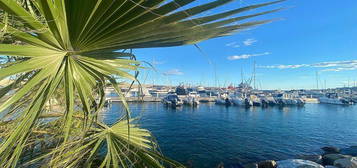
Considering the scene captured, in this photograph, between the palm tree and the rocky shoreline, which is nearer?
the palm tree

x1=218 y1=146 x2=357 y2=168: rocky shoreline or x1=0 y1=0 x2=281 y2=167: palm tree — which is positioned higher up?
x1=0 y1=0 x2=281 y2=167: palm tree

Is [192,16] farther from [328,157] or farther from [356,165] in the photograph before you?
[328,157]

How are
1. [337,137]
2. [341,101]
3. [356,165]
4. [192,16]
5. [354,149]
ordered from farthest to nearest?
[341,101]
[337,137]
[354,149]
[356,165]
[192,16]

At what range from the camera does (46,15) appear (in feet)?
3.24

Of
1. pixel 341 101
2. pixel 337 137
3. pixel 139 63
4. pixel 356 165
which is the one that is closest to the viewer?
pixel 139 63

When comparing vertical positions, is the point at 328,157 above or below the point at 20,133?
below

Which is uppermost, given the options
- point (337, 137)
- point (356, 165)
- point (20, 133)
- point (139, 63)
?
point (139, 63)

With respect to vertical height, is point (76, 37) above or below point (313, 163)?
above

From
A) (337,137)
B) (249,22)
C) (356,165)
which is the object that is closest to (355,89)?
(337,137)

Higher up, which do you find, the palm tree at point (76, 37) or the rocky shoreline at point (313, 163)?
the palm tree at point (76, 37)

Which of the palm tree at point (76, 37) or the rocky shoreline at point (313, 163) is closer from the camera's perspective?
the palm tree at point (76, 37)

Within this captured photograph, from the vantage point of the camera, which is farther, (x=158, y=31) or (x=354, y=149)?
(x=354, y=149)

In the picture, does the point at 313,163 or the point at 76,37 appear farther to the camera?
the point at 313,163

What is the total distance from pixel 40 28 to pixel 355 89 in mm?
141483
